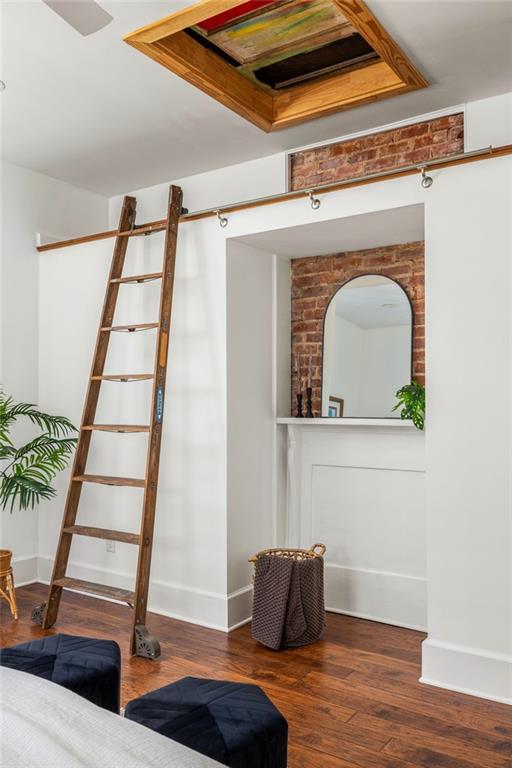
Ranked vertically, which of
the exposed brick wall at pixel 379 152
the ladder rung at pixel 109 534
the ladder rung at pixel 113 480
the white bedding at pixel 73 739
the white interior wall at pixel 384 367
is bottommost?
the ladder rung at pixel 109 534

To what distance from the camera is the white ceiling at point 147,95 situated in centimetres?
264

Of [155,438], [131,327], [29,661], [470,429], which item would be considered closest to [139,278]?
[131,327]

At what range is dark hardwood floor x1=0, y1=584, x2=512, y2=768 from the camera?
7.56 ft

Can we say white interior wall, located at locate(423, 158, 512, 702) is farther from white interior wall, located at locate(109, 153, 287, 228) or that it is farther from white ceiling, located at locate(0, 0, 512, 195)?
white interior wall, located at locate(109, 153, 287, 228)

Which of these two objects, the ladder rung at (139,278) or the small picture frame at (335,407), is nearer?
the ladder rung at (139,278)

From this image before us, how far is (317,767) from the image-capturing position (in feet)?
7.21

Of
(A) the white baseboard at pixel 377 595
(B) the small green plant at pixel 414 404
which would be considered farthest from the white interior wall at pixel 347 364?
(A) the white baseboard at pixel 377 595

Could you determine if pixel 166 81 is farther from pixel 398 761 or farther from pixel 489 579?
pixel 398 761

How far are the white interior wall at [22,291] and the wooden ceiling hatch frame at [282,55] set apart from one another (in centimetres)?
178

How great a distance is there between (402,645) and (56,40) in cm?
329

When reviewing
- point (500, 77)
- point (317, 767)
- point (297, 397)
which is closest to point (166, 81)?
point (500, 77)

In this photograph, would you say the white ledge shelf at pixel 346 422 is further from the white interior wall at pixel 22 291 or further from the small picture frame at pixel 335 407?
the white interior wall at pixel 22 291

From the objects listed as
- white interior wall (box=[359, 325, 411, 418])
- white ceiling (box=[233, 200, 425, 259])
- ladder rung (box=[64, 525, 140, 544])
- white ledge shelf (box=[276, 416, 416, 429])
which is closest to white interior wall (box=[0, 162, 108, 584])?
ladder rung (box=[64, 525, 140, 544])

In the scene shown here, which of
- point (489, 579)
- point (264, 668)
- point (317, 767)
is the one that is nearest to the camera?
point (317, 767)
